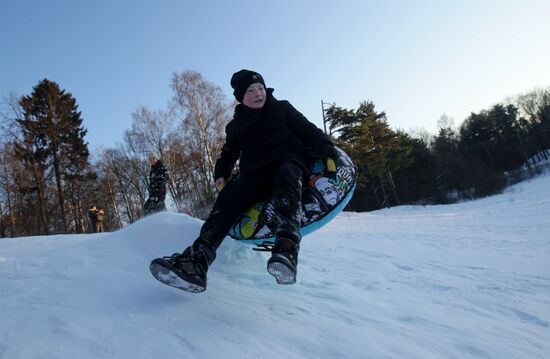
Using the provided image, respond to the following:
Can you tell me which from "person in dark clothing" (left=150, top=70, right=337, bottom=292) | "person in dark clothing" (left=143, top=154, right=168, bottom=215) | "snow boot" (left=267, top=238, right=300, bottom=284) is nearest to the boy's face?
"person in dark clothing" (left=150, top=70, right=337, bottom=292)

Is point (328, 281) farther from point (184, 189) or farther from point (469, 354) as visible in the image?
point (184, 189)

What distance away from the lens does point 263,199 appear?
2.86 metres

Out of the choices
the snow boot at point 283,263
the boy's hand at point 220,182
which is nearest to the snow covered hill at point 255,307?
the snow boot at point 283,263

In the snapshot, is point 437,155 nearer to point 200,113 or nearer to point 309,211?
point 200,113

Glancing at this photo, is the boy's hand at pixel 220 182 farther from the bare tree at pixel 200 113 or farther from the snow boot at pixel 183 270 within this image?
the bare tree at pixel 200 113

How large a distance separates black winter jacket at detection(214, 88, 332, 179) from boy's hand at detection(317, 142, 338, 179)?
5 centimetres

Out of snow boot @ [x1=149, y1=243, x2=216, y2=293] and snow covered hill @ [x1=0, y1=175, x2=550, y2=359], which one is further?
snow boot @ [x1=149, y1=243, x2=216, y2=293]

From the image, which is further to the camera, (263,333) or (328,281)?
(328,281)

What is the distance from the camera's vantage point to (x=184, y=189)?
93.7ft

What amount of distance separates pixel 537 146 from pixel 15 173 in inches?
2043

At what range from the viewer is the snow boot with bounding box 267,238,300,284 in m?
1.92

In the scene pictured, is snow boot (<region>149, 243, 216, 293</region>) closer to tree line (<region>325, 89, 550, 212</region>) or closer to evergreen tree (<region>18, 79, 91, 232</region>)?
evergreen tree (<region>18, 79, 91, 232</region>)

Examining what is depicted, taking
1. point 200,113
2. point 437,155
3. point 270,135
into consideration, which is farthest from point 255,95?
point 437,155

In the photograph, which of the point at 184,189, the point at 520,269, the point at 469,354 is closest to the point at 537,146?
the point at 184,189
